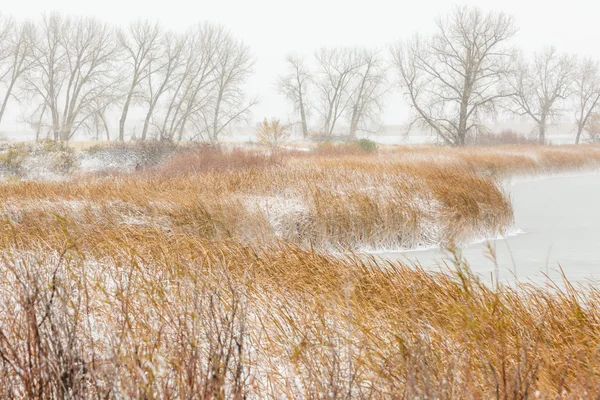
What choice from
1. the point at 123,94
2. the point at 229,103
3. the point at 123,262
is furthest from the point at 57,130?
the point at 123,262

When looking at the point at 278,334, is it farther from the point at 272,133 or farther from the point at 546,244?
the point at 272,133

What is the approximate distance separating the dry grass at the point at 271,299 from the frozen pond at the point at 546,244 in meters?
0.43

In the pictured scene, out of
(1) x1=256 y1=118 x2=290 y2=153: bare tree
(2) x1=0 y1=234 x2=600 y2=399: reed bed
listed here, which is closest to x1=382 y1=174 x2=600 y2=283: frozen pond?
(2) x1=0 y1=234 x2=600 y2=399: reed bed

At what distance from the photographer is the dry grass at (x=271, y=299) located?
208 cm

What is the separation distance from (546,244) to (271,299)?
5490 mm

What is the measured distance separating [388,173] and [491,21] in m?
19.6

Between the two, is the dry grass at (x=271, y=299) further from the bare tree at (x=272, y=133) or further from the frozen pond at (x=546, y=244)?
the bare tree at (x=272, y=133)

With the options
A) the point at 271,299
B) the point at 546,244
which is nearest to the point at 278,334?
the point at 271,299

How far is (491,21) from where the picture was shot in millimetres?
25297

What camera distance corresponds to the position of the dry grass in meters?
2.08

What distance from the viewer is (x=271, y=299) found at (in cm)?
338

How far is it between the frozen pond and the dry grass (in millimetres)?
434

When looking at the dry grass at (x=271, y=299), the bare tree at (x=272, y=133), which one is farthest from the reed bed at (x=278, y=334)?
the bare tree at (x=272, y=133)

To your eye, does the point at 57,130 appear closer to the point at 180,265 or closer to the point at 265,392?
the point at 180,265
